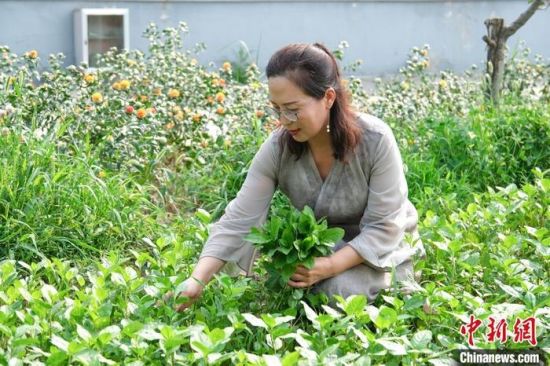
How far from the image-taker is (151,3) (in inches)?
387

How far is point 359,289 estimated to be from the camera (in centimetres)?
374

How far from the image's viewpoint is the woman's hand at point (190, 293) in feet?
11.9

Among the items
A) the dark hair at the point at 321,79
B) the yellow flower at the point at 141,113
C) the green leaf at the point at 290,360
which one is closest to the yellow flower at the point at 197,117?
the yellow flower at the point at 141,113

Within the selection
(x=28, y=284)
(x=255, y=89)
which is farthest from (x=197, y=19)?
(x=28, y=284)

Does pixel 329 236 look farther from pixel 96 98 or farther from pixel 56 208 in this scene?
pixel 96 98

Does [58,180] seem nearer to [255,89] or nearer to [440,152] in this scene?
[255,89]

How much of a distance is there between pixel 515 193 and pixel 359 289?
5.19ft

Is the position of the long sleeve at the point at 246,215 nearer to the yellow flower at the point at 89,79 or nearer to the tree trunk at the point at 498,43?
the yellow flower at the point at 89,79

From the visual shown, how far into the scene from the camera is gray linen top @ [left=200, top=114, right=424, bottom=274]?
3770 millimetres

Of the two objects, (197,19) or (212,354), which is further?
(197,19)

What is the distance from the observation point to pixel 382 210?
3768mm

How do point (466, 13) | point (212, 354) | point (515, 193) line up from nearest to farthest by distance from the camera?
1. point (212, 354)
2. point (515, 193)
3. point (466, 13)

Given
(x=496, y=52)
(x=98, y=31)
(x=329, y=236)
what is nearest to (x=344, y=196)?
(x=329, y=236)

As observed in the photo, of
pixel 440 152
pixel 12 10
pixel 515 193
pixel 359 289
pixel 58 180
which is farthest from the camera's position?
pixel 12 10
